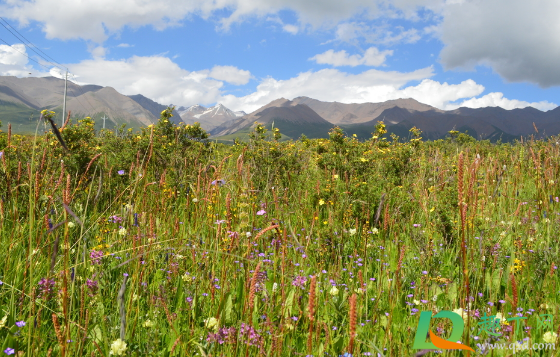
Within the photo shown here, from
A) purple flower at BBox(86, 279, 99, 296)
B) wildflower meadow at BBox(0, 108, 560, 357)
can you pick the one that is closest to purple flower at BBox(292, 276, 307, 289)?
wildflower meadow at BBox(0, 108, 560, 357)

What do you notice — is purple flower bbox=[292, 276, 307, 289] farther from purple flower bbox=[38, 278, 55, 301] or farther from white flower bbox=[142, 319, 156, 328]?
purple flower bbox=[38, 278, 55, 301]

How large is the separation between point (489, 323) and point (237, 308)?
1406mm

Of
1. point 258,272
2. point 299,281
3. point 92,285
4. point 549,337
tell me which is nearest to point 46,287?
point 92,285

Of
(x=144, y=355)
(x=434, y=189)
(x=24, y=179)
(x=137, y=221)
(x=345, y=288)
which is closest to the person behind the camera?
(x=144, y=355)

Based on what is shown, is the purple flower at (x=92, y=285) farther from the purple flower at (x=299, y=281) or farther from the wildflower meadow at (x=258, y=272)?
the purple flower at (x=299, y=281)

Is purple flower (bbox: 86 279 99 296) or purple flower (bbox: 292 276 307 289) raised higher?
purple flower (bbox: 292 276 307 289)

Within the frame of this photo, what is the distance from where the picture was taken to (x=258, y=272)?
1440 mm

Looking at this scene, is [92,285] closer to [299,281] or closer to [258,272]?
[258,272]

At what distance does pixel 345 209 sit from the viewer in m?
3.57

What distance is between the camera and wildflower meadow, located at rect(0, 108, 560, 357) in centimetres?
142

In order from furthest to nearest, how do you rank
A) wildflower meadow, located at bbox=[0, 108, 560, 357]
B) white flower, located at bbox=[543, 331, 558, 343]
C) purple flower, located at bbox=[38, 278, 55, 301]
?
white flower, located at bbox=[543, 331, 558, 343], wildflower meadow, located at bbox=[0, 108, 560, 357], purple flower, located at bbox=[38, 278, 55, 301]

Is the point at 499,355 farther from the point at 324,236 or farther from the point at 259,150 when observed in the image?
the point at 259,150

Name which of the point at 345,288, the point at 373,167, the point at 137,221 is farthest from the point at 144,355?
the point at 373,167

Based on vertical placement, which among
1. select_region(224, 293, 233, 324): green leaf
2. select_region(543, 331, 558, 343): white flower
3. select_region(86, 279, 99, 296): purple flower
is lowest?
select_region(224, 293, 233, 324): green leaf
